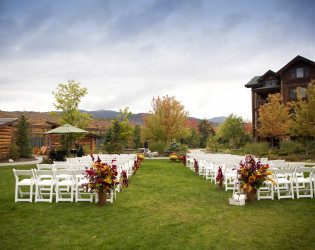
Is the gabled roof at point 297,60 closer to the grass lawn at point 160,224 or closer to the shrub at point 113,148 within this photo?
the shrub at point 113,148

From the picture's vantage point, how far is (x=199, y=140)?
5366cm

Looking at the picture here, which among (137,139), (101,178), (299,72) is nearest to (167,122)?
(137,139)

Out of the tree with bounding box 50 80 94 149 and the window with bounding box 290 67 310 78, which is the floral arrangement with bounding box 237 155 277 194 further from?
the window with bounding box 290 67 310 78

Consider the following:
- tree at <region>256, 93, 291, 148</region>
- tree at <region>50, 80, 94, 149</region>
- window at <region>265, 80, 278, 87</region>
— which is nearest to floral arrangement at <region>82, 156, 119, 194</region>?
tree at <region>50, 80, 94, 149</region>

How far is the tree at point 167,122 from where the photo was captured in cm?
2816

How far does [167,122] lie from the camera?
2831 cm

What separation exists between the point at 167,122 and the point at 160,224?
23.3m

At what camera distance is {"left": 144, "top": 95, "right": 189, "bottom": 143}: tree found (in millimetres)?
28156

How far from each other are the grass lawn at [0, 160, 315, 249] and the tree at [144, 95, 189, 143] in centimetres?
2047

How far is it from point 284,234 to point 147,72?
83.7 feet

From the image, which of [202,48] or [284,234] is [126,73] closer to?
[202,48]

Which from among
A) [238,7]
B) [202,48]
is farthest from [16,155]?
[238,7]

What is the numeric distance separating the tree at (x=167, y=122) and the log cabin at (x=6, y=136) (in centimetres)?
1359

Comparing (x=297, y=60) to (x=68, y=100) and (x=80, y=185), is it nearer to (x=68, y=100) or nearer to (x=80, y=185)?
(x=68, y=100)
